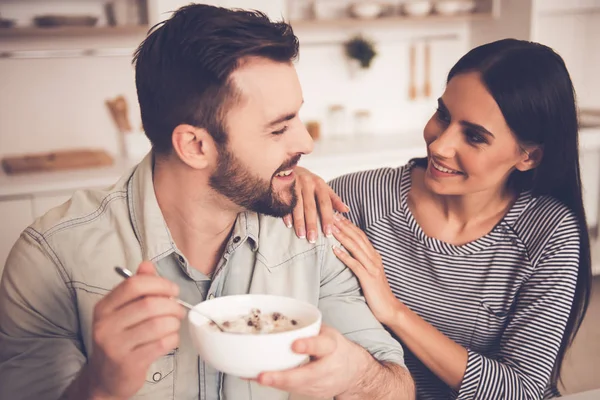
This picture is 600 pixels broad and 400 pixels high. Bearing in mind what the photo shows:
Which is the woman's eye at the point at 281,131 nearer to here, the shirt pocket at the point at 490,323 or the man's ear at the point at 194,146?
the man's ear at the point at 194,146

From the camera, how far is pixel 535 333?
1374mm

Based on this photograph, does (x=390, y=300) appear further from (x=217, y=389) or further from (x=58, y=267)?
(x=58, y=267)

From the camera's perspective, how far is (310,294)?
1.32 metres

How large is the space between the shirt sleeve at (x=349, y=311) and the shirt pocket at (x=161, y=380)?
330 mm

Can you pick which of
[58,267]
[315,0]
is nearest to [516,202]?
[58,267]

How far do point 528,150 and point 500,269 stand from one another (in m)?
0.29

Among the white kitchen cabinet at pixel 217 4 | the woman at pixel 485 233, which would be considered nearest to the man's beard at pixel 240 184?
the woman at pixel 485 233

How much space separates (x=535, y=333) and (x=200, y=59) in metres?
0.90

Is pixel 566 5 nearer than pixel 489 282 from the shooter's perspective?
No

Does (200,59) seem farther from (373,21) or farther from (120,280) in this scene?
(373,21)

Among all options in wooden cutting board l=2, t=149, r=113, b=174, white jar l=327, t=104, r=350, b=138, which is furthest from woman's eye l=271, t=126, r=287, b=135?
white jar l=327, t=104, r=350, b=138

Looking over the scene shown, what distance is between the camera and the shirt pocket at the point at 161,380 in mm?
1187

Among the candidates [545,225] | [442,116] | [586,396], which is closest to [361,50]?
[442,116]

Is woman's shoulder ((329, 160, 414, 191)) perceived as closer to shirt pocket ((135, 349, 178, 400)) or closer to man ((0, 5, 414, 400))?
man ((0, 5, 414, 400))
